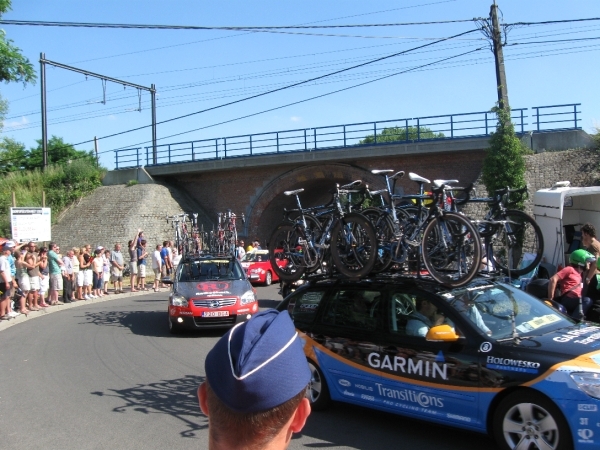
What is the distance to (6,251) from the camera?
14.8 m

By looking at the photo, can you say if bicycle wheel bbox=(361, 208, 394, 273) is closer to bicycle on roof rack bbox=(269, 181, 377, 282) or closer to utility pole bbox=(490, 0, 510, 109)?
bicycle on roof rack bbox=(269, 181, 377, 282)

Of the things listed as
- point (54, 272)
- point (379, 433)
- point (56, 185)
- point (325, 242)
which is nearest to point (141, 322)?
point (54, 272)

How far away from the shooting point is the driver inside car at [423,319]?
595 cm

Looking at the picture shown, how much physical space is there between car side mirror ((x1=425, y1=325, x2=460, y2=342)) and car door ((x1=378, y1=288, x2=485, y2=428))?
0.09 m

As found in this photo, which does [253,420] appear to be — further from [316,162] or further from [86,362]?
Result: [316,162]

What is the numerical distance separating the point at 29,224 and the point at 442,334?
18255 mm

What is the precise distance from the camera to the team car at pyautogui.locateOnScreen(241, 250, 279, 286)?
2392 cm

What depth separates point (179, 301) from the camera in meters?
12.8

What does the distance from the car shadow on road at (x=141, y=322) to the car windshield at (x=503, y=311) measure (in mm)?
7664

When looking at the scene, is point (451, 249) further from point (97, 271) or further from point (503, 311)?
point (97, 271)

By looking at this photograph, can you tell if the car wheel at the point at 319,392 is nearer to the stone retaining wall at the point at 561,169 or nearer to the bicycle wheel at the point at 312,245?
the bicycle wheel at the point at 312,245

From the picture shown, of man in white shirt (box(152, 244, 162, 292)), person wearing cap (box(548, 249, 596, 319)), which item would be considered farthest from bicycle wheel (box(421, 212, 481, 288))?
man in white shirt (box(152, 244, 162, 292))

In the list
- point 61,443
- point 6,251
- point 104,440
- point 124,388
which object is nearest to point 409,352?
point 104,440

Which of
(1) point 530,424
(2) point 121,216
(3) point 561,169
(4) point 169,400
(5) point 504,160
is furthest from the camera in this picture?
(2) point 121,216
